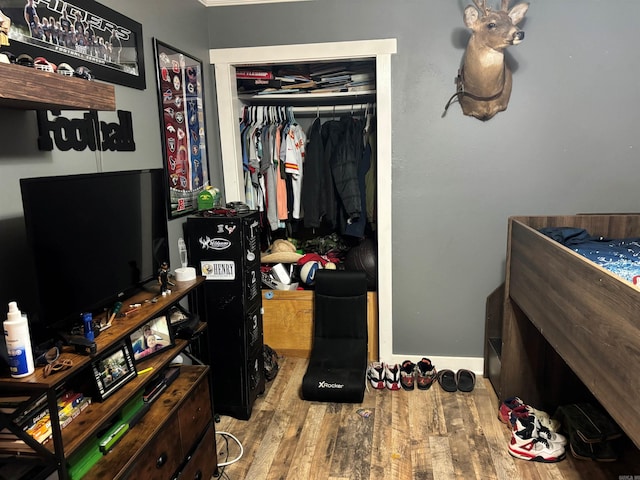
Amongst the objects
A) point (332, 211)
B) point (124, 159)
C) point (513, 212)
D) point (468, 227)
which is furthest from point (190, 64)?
point (513, 212)

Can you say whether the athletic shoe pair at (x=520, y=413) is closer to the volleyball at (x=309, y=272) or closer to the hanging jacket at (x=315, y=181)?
the volleyball at (x=309, y=272)

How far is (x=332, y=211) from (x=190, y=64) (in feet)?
4.21

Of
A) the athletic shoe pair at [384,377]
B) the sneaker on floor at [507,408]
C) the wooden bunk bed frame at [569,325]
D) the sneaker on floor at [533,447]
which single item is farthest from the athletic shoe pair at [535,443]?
the athletic shoe pair at [384,377]

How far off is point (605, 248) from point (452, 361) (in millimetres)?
1337

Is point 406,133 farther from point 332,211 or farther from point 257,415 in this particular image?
point 257,415

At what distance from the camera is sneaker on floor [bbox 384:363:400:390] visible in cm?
291

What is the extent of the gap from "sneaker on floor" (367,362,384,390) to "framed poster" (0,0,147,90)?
208 centimetres

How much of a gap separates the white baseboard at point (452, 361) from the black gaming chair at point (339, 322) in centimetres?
30

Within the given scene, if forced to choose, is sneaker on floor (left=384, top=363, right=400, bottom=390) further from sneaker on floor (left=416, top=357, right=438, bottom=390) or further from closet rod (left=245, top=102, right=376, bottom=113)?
closet rod (left=245, top=102, right=376, bottom=113)

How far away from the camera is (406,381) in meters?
2.93

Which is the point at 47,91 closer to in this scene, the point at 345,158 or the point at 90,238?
the point at 90,238

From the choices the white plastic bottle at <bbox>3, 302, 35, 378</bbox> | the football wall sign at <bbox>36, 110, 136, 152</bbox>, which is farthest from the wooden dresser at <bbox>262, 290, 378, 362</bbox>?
the white plastic bottle at <bbox>3, 302, 35, 378</bbox>

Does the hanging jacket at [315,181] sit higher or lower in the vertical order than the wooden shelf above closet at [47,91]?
lower

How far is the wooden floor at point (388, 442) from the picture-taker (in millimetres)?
2166
